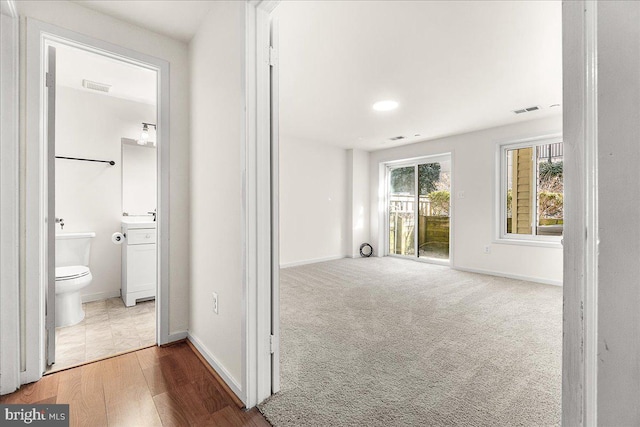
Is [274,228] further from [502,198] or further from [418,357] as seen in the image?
[502,198]

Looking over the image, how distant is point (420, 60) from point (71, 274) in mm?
3616

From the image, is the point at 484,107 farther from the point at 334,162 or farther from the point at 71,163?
the point at 71,163

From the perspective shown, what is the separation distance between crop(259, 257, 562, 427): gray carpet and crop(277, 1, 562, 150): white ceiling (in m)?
2.30

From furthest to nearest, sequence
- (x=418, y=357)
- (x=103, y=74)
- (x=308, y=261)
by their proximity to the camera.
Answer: (x=308, y=261) → (x=103, y=74) → (x=418, y=357)

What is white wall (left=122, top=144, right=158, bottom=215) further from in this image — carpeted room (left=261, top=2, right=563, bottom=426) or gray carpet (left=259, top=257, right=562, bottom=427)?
gray carpet (left=259, top=257, right=562, bottom=427)

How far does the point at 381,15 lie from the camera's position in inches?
76.3

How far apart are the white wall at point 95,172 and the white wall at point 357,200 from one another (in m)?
3.93

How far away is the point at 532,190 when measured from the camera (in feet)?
13.9

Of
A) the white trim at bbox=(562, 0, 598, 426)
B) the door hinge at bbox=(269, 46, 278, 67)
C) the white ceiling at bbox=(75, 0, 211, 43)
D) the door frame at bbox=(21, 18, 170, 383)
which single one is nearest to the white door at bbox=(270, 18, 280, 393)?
the door hinge at bbox=(269, 46, 278, 67)

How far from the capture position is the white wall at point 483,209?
13.1 feet

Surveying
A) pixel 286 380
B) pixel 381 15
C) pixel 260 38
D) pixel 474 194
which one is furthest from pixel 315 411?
pixel 474 194

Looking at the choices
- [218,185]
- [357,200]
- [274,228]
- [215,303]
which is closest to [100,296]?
[215,303]

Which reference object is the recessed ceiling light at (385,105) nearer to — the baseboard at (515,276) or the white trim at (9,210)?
the baseboard at (515,276)

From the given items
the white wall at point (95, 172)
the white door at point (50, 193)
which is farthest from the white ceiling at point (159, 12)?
the white wall at point (95, 172)
